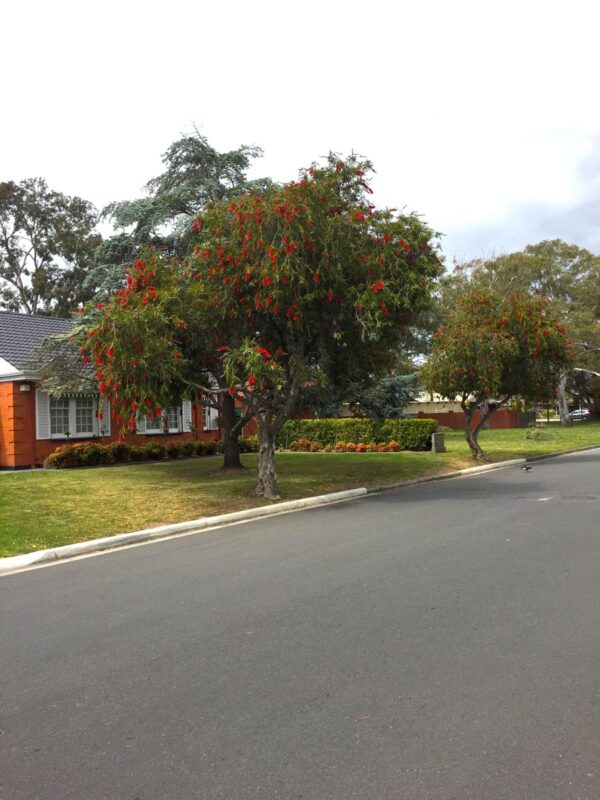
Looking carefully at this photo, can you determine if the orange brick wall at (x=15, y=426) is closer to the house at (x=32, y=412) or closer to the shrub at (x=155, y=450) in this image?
the house at (x=32, y=412)

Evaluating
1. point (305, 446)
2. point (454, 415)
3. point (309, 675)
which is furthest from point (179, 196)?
point (454, 415)

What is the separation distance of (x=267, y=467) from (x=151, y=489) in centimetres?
282

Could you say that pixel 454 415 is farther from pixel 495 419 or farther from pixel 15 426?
pixel 15 426

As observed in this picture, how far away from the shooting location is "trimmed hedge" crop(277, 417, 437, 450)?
94.9ft

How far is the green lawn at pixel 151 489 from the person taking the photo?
36.4 ft

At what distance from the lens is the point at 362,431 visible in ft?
101

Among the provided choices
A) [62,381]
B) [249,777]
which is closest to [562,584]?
[249,777]

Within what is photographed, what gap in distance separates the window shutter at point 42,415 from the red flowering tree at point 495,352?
41.7ft

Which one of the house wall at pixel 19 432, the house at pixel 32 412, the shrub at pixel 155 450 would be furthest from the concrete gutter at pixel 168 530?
the house wall at pixel 19 432

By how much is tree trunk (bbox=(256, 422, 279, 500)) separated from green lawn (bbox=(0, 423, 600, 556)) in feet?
0.84

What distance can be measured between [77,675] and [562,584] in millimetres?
4529

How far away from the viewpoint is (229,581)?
732 centimetres

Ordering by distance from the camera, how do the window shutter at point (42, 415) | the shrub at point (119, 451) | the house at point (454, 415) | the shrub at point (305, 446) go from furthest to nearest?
the house at point (454, 415) → the shrub at point (305, 446) → the shrub at point (119, 451) → the window shutter at point (42, 415)

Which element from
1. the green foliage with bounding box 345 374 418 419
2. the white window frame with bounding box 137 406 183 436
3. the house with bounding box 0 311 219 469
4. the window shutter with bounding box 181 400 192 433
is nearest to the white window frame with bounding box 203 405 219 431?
the window shutter with bounding box 181 400 192 433
